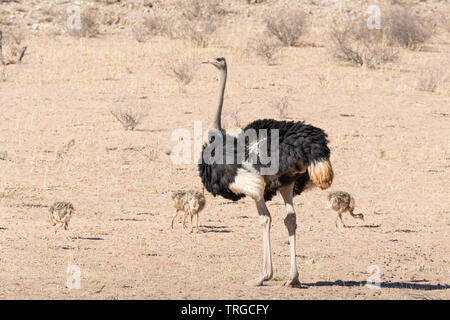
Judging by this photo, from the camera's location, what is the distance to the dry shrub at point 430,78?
2078 cm

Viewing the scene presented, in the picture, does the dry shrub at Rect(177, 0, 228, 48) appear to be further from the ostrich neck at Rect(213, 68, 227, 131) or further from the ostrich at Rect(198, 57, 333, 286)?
the ostrich at Rect(198, 57, 333, 286)

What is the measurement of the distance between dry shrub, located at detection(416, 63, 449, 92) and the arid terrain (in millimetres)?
98

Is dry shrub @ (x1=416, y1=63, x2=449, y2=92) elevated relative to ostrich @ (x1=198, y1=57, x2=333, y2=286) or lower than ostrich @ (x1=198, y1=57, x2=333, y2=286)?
elevated

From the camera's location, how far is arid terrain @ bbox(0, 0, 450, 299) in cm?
851

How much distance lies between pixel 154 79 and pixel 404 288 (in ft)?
45.9

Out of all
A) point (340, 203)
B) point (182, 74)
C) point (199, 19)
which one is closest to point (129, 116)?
point (182, 74)

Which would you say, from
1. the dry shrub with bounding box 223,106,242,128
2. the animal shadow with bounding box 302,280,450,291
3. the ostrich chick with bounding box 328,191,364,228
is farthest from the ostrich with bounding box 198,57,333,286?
the dry shrub with bounding box 223,106,242,128

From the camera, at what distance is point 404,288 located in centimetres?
812

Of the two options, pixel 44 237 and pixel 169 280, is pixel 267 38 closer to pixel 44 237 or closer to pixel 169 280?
pixel 44 237

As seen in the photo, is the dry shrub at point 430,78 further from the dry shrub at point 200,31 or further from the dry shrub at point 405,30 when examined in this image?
the dry shrub at point 200,31

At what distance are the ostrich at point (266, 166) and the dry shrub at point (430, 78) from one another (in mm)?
13404

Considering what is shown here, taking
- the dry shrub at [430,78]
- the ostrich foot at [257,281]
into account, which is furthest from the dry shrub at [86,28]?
the ostrich foot at [257,281]

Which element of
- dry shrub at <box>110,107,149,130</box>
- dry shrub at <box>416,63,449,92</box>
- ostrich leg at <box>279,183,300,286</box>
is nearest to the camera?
ostrich leg at <box>279,183,300,286</box>
